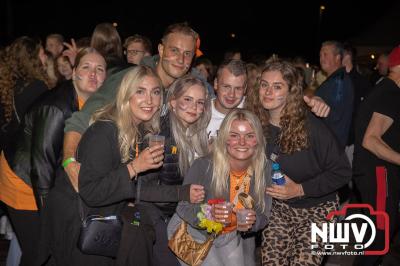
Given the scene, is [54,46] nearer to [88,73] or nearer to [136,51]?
[136,51]

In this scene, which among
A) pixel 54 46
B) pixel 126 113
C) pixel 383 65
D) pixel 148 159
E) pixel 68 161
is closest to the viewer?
pixel 148 159

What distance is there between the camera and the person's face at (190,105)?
3.67 metres

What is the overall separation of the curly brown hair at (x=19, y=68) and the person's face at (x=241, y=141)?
2.28 meters

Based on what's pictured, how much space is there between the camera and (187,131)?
147 inches

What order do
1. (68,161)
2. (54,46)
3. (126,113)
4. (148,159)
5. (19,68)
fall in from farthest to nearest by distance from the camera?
(54,46) < (19,68) < (68,161) < (126,113) < (148,159)

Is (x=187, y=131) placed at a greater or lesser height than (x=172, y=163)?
greater

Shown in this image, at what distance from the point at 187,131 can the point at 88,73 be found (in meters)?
0.97

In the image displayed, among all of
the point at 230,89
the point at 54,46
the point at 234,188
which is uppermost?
the point at 54,46

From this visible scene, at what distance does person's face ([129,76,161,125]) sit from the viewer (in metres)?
3.20

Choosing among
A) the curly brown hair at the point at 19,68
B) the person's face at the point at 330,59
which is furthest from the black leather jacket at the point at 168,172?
the person's face at the point at 330,59

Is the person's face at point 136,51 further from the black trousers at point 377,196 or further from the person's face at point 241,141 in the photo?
the black trousers at point 377,196

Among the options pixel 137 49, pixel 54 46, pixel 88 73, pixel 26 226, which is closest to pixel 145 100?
pixel 88 73

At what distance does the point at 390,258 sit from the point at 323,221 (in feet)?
8.29

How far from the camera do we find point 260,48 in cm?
5503
